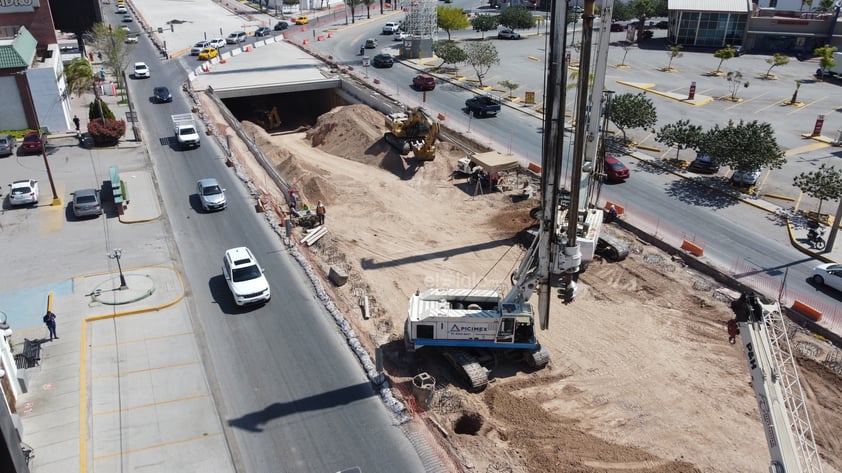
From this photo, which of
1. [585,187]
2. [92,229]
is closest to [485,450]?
[585,187]

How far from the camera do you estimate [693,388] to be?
28.4 metres

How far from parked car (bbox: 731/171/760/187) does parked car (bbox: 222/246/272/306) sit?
3604 centimetres

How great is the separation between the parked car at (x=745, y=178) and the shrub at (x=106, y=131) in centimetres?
5043

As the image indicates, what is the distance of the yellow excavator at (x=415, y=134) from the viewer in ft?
173

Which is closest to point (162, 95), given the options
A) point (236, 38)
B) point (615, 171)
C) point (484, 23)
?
point (236, 38)

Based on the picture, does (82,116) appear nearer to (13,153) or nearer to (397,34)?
(13,153)

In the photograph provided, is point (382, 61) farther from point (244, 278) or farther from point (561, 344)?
point (561, 344)

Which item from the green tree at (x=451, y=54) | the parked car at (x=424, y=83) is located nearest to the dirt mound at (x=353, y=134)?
the parked car at (x=424, y=83)

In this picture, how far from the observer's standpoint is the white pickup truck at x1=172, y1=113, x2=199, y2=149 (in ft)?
174

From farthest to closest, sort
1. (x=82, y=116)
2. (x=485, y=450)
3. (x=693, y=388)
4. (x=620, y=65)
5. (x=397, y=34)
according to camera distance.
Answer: (x=397, y=34) → (x=620, y=65) → (x=82, y=116) → (x=693, y=388) → (x=485, y=450)

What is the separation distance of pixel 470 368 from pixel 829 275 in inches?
856

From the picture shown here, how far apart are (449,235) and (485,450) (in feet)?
65.8

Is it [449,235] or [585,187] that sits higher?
[585,187]

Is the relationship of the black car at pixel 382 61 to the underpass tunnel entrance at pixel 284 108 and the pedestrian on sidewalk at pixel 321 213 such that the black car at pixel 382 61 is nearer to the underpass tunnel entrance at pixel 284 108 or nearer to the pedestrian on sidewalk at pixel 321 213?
the underpass tunnel entrance at pixel 284 108
